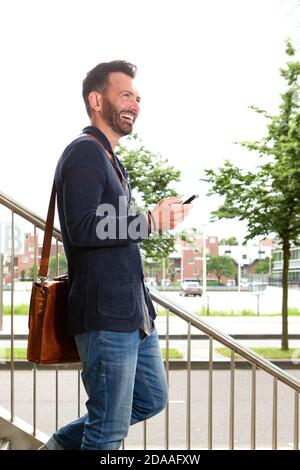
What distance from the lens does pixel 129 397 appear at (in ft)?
4.53

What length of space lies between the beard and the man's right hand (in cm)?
21

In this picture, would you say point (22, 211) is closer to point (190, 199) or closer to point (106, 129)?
point (106, 129)

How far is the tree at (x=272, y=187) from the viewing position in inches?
310

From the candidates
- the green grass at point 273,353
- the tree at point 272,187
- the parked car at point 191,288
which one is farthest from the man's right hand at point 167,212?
the parked car at point 191,288

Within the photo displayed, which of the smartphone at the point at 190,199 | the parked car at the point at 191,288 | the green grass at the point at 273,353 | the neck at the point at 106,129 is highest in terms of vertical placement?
the neck at the point at 106,129

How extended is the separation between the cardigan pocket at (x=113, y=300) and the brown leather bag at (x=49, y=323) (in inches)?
7.0

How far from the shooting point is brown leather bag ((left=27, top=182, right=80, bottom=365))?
4.73ft

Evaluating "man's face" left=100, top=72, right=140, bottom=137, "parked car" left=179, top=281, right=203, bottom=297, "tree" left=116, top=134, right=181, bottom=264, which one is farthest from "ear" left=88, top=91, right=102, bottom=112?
"parked car" left=179, top=281, right=203, bottom=297

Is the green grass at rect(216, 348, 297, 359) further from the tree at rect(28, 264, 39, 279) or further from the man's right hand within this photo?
the man's right hand

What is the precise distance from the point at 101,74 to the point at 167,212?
37 cm

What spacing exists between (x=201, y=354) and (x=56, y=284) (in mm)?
6361

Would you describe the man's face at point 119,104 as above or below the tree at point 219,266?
above

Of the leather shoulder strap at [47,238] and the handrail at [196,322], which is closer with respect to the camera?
the leather shoulder strap at [47,238]

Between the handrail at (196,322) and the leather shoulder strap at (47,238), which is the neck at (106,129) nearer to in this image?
the leather shoulder strap at (47,238)
